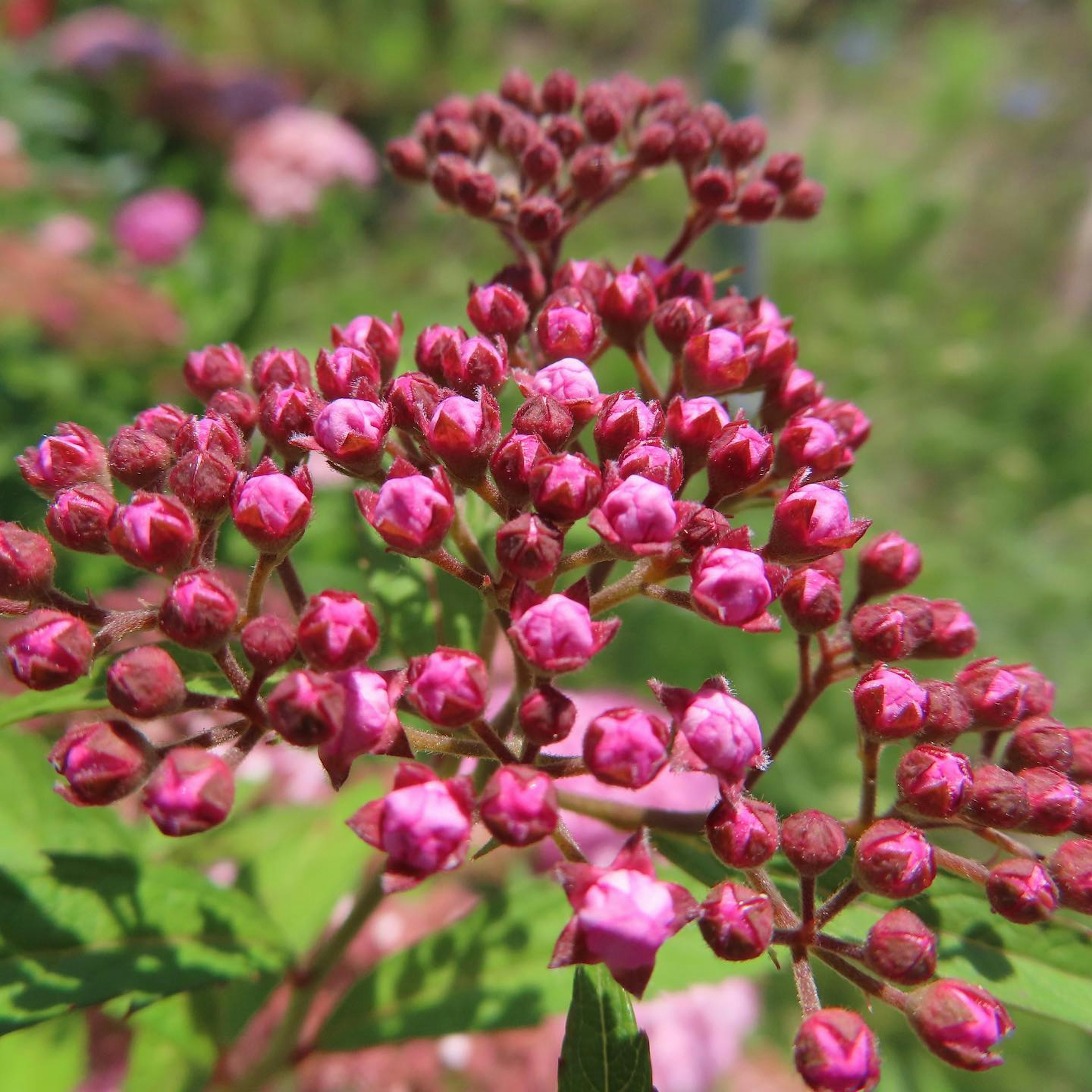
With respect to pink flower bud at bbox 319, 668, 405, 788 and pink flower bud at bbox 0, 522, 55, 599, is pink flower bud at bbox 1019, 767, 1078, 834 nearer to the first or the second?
pink flower bud at bbox 319, 668, 405, 788

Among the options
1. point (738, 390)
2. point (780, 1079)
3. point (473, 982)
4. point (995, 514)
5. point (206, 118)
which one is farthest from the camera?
point (206, 118)

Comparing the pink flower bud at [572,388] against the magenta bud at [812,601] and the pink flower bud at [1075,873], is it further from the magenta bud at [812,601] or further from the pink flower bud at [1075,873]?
the pink flower bud at [1075,873]

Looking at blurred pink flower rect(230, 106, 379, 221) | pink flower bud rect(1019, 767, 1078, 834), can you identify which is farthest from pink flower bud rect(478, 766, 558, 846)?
blurred pink flower rect(230, 106, 379, 221)

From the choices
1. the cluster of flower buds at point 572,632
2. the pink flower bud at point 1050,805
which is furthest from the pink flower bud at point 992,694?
the pink flower bud at point 1050,805

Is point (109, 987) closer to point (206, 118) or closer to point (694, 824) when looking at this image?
point (694, 824)

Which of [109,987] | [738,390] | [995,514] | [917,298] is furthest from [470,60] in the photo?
[109,987]

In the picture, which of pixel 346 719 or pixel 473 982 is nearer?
pixel 346 719

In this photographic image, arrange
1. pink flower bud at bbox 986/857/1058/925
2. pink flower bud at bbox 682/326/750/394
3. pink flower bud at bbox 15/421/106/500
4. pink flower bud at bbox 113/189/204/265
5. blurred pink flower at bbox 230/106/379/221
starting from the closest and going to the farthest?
pink flower bud at bbox 986/857/1058/925, pink flower bud at bbox 15/421/106/500, pink flower bud at bbox 682/326/750/394, pink flower bud at bbox 113/189/204/265, blurred pink flower at bbox 230/106/379/221
